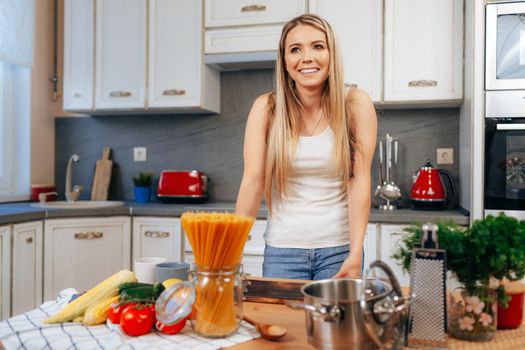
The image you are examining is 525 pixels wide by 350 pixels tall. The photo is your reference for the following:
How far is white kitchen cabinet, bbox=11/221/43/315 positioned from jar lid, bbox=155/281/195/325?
201 cm

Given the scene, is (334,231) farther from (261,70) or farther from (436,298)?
(261,70)

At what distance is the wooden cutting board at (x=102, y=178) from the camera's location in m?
3.60

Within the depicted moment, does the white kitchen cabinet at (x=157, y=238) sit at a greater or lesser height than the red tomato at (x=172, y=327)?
lesser

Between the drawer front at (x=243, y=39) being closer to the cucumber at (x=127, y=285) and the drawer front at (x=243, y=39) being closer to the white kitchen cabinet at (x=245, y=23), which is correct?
the white kitchen cabinet at (x=245, y=23)

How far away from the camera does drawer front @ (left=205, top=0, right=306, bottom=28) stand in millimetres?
3020

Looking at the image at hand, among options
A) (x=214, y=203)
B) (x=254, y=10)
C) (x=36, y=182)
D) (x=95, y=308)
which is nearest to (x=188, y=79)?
(x=254, y=10)

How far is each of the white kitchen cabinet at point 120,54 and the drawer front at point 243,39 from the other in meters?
0.45

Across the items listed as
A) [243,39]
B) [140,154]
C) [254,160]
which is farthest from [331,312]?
[140,154]

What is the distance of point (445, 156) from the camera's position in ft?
10.3

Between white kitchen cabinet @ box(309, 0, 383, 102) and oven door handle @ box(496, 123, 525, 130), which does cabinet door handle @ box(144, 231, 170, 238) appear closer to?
white kitchen cabinet @ box(309, 0, 383, 102)

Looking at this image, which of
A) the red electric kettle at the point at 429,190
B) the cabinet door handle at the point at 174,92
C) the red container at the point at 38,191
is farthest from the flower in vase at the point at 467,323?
the red container at the point at 38,191

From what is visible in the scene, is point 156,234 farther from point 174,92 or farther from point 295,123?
point 295,123

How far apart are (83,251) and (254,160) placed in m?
1.71

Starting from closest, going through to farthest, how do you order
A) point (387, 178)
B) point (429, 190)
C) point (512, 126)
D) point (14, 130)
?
1. point (512, 126)
2. point (429, 190)
3. point (387, 178)
4. point (14, 130)
